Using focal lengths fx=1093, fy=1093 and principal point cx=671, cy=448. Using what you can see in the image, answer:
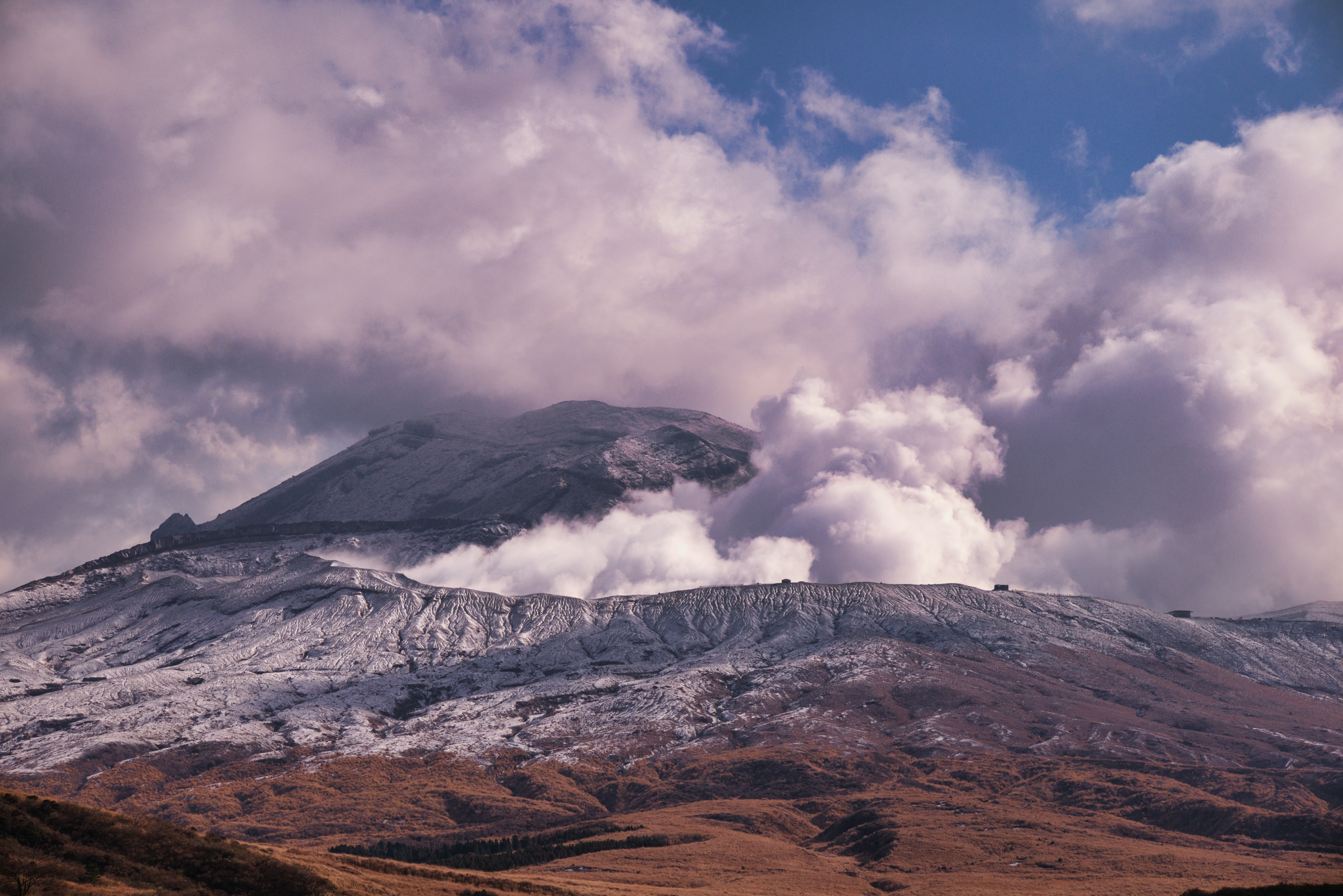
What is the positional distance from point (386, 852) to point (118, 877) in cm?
11926

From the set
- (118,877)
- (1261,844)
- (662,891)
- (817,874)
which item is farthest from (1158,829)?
(118,877)

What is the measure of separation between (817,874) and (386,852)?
7586 centimetres

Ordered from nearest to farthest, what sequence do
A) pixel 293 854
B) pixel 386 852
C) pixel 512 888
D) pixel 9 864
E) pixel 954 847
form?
pixel 9 864 < pixel 293 854 < pixel 512 888 < pixel 954 847 < pixel 386 852

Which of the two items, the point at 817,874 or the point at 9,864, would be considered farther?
the point at 817,874

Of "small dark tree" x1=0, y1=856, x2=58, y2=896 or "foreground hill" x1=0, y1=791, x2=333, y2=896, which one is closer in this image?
"small dark tree" x1=0, y1=856, x2=58, y2=896

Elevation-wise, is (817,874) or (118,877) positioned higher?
(118,877)

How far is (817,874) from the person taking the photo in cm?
16400

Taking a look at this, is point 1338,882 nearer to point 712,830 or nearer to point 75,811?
point 75,811

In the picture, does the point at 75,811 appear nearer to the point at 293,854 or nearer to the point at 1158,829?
the point at 293,854

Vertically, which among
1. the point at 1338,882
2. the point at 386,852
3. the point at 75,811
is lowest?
the point at 386,852

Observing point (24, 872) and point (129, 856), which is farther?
point (129, 856)

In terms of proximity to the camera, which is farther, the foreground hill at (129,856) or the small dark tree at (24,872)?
the foreground hill at (129,856)

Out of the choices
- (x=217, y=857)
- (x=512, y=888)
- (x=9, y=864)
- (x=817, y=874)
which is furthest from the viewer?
(x=817, y=874)

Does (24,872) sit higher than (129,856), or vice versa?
(24,872)
